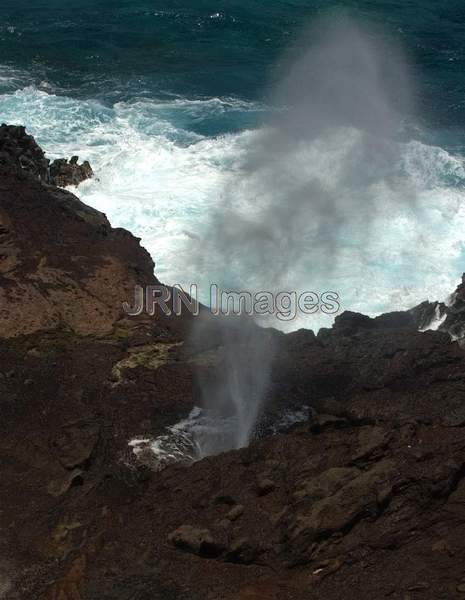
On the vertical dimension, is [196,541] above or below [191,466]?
below

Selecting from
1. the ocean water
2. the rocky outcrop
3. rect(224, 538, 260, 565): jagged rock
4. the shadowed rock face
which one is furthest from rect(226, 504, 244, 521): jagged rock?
the ocean water

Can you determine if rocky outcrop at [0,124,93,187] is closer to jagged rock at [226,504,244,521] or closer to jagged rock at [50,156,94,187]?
jagged rock at [50,156,94,187]

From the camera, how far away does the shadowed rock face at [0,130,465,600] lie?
43.1ft

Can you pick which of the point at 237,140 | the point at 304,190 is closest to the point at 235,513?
the point at 304,190

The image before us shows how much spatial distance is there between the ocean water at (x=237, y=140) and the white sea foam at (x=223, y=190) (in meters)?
0.10

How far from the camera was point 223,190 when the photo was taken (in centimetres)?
3678

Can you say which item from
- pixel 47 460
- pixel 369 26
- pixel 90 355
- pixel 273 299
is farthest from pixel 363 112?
pixel 47 460

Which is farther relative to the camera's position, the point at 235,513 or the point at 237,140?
the point at 237,140

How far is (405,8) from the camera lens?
64.9m

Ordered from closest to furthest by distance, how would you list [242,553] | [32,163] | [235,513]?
[242,553] < [235,513] < [32,163]

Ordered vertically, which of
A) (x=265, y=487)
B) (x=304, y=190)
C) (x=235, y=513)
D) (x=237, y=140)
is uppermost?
(x=237, y=140)

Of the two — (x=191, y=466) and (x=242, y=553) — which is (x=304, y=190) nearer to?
(x=191, y=466)

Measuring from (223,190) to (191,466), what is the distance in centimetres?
2223

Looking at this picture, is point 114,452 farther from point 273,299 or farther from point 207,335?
point 273,299
